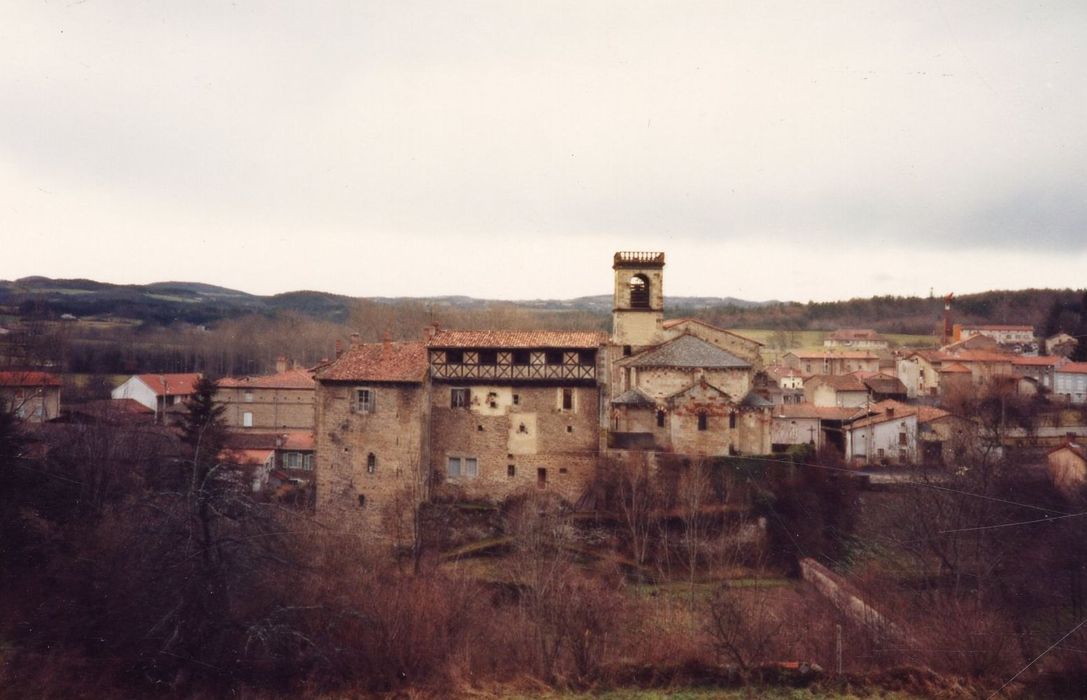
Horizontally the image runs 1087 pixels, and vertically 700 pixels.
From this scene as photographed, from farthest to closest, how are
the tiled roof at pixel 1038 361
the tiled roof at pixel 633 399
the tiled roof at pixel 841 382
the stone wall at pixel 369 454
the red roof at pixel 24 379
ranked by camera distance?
the tiled roof at pixel 841 382 → the tiled roof at pixel 1038 361 → the tiled roof at pixel 633 399 → the stone wall at pixel 369 454 → the red roof at pixel 24 379

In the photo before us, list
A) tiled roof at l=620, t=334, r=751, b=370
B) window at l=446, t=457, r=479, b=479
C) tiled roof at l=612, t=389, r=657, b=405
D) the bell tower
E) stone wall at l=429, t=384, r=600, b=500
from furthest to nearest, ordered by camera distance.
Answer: the bell tower, tiled roof at l=620, t=334, r=751, b=370, tiled roof at l=612, t=389, r=657, b=405, window at l=446, t=457, r=479, b=479, stone wall at l=429, t=384, r=600, b=500

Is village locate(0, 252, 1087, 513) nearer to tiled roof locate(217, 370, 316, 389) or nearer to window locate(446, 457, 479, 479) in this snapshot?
window locate(446, 457, 479, 479)

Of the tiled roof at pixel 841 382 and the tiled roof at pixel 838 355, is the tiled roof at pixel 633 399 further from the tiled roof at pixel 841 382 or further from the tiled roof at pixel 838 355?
the tiled roof at pixel 838 355

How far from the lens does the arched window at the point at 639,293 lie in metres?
33.5

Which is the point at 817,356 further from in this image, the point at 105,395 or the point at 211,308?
the point at 211,308

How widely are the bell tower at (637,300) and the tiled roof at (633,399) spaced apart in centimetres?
491

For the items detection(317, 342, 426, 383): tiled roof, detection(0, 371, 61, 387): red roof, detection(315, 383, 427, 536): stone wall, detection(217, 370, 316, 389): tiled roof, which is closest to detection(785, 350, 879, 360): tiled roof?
detection(217, 370, 316, 389): tiled roof

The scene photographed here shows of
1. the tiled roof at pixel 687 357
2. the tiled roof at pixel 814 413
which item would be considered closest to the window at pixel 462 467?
the tiled roof at pixel 687 357

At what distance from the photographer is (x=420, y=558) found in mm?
23109

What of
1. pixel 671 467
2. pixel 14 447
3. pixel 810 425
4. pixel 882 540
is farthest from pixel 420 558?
pixel 810 425

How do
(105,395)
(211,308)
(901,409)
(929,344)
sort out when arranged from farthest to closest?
(211,308)
(929,344)
(105,395)
(901,409)

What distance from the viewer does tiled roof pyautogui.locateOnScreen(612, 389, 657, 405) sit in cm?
2819

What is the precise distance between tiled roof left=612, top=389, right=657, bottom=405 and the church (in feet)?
2.68

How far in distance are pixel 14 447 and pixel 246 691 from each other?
9762 millimetres
